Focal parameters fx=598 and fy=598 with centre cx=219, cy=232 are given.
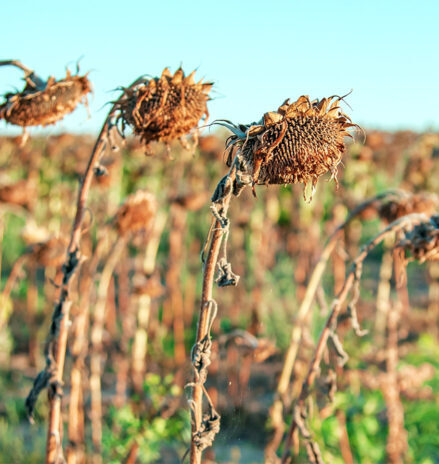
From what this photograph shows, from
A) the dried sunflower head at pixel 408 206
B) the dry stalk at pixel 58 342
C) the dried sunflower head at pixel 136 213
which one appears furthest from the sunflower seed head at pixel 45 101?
the dried sunflower head at pixel 408 206

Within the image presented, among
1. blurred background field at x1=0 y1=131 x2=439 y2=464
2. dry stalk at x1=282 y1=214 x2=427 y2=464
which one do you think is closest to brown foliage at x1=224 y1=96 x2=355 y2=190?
blurred background field at x1=0 y1=131 x2=439 y2=464

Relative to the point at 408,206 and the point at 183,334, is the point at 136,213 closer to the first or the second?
the point at 408,206

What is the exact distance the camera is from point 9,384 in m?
5.41

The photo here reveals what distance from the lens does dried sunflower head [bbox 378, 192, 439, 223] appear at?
8.75 ft

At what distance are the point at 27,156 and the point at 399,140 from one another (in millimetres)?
7788

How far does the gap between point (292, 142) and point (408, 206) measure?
1.58 metres

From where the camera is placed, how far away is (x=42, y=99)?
1850 millimetres

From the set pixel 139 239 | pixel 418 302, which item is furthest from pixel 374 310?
pixel 139 239

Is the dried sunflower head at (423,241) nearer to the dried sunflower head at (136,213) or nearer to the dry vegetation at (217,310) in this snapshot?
the dry vegetation at (217,310)

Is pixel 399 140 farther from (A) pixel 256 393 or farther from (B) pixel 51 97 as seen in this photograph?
(B) pixel 51 97

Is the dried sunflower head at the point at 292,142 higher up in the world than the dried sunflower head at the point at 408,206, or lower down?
lower down

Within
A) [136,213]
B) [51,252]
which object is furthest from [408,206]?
[51,252]

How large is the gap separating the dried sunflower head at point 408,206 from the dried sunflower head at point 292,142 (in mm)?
1420

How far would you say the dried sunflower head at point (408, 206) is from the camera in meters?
2.67
